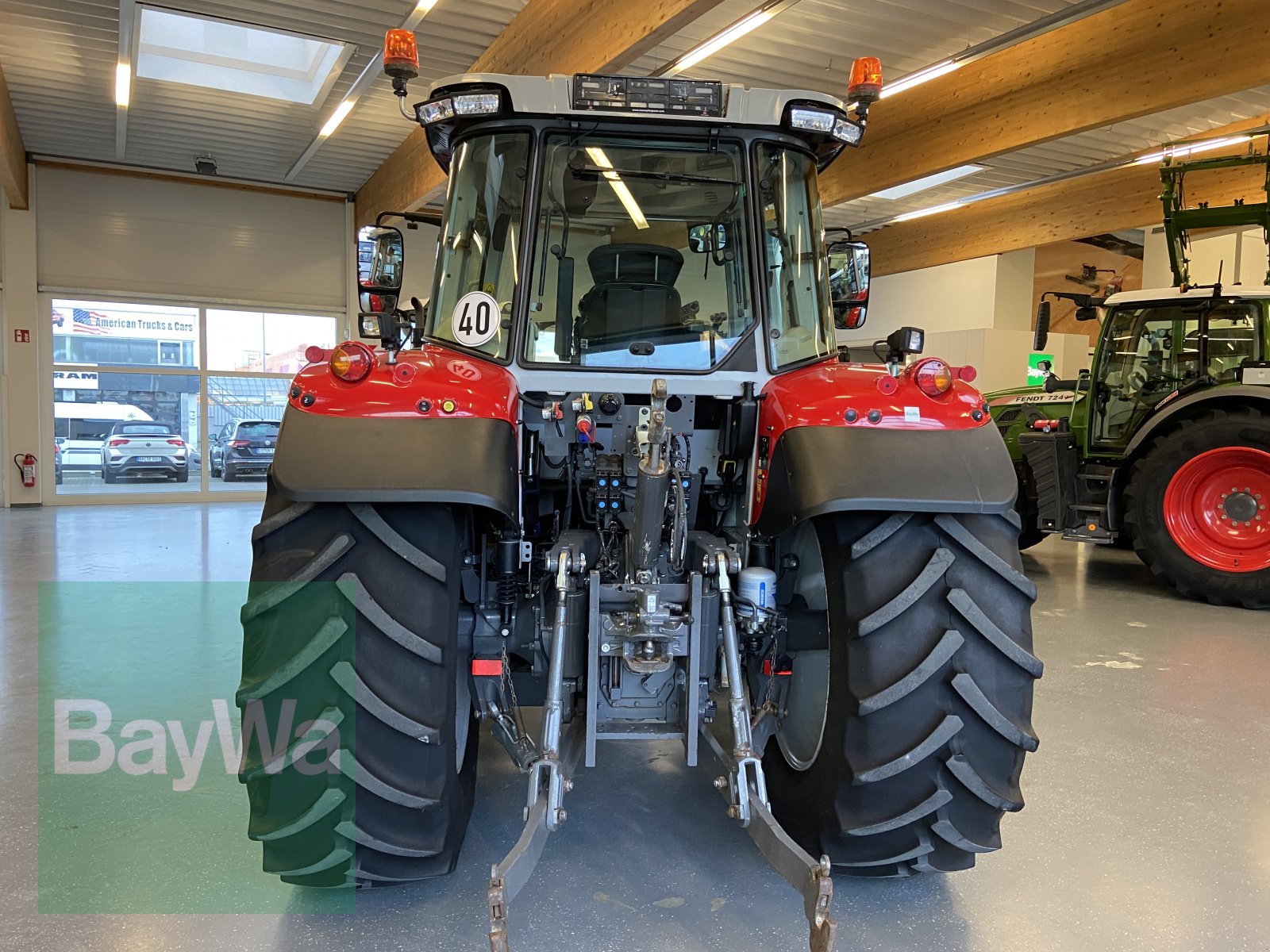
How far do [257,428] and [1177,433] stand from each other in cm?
1277

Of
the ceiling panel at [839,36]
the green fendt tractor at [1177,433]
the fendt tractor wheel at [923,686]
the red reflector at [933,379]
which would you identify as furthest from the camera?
the ceiling panel at [839,36]

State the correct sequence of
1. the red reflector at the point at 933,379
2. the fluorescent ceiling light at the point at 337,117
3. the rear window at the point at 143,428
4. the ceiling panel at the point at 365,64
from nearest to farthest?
the red reflector at the point at 933,379 → the ceiling panel at the point at 365,64 → the fluorescent ceiling light at the point at 337,117 → the rear window at the point at 143,428

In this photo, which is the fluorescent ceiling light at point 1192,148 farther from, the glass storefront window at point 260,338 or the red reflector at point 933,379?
the glass storefront window at point 260,338

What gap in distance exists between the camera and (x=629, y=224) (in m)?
2.64

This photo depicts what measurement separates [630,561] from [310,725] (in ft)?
2.80

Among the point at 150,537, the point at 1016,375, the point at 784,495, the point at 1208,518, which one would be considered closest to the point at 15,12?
the point at 150,537

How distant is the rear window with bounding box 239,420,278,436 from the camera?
14141 mm

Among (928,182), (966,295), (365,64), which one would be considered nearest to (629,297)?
(365,64)

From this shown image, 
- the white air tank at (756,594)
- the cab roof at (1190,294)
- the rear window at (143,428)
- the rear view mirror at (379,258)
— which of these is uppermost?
the cab roof at (1190,294)

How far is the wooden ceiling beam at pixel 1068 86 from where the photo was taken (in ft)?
21.7

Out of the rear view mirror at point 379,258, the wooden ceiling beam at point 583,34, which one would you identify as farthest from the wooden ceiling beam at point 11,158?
the rear view mirror at point 379,258

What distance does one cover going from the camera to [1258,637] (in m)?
5.23

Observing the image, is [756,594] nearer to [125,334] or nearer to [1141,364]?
[1141,364]

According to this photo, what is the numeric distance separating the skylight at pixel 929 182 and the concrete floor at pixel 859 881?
337 inches
